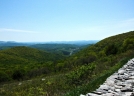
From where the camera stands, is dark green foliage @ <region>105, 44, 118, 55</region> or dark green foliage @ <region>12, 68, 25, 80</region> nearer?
dark green foliage @ <region>105, 44, 118, 55</region>

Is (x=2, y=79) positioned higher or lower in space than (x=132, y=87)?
lower

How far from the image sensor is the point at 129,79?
852 cm

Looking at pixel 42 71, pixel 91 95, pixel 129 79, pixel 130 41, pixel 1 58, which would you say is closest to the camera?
pixel 91 95

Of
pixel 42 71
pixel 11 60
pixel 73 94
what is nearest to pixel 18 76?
pixel 42 71

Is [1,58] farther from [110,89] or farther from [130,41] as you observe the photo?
[110,89]

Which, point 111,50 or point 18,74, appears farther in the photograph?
point 18,74

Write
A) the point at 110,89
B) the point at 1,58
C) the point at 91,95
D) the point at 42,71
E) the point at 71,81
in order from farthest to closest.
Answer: the point at 1,58 < the point at 42,71 < the point at 71,81 < the point at 110,89 < the point at 91,95

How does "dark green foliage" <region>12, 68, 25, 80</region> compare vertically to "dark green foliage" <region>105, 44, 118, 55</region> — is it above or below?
below

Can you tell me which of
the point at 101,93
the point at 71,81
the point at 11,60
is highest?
the point at 101,93

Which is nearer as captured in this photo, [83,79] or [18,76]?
[83,79]

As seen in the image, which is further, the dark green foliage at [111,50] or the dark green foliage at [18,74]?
the dark green foliage at [18,74]

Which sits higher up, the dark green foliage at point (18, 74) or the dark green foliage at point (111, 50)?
the dark green foliage at point (111, 50)

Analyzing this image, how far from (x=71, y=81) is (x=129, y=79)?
5425 mm

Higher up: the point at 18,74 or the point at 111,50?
the point at 111,50
